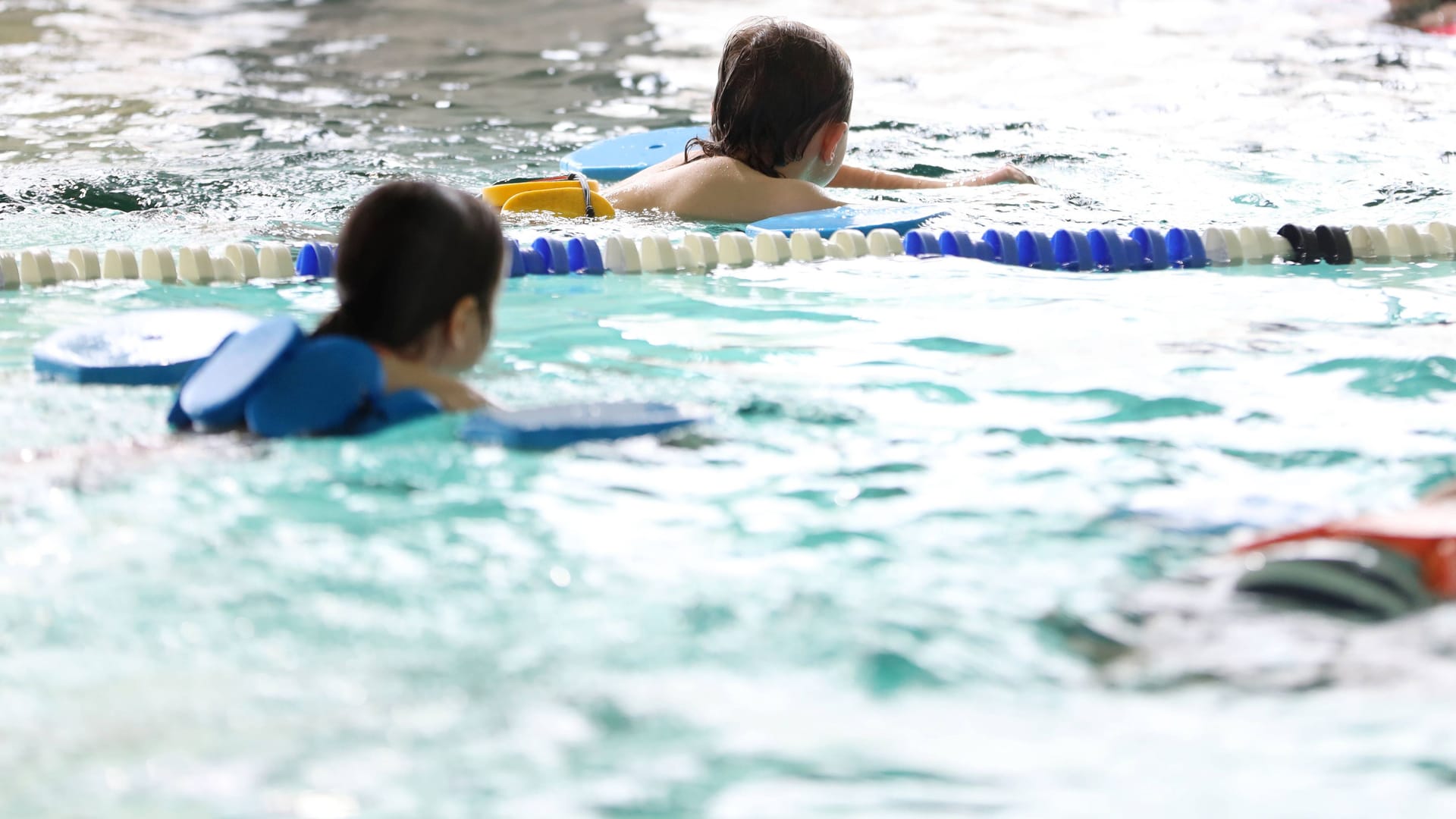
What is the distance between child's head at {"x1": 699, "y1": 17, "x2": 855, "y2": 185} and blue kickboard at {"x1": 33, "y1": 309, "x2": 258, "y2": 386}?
223cm

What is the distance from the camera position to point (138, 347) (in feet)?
10.7

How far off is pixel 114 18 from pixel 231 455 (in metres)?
11.8

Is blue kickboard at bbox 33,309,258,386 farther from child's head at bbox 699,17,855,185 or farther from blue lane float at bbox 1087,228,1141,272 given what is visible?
blue lane float at bbox 1087,228,1141,272

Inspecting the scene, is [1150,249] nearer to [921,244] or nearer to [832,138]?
[921,244]

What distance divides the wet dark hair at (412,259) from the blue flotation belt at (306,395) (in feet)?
0.27

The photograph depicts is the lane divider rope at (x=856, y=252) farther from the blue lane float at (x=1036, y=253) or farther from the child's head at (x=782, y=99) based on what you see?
the child's head at (x=782, y=99)

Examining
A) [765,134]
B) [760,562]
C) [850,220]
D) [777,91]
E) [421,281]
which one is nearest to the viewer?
[760,562]

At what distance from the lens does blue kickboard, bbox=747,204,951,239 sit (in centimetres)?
493

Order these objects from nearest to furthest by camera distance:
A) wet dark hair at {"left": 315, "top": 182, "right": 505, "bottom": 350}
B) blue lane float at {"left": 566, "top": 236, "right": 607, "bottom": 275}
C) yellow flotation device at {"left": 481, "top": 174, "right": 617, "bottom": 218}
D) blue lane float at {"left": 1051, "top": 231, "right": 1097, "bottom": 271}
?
1. wet dark hair at {"left": 315, "top": 182, "right": 505, "bottom": 350}
2. blue lane float at {"left": 566, "top": 236, "right": 607, "bottom": 275}
3. blue lane float at {"left": 1051, "top": 231, "right": 1097, "bottom": 271}
4. yellow flotation device at {"left": 481, "top": 174, "right": 617, "bottom": 218}

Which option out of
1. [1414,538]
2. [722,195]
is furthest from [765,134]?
[1414,538]

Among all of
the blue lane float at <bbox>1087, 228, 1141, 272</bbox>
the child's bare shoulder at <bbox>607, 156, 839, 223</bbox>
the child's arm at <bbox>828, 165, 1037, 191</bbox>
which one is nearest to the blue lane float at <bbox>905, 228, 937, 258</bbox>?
the blue lane float at <bbox>1087, 228, 1141, 272</bbox>

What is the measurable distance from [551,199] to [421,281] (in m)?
2.41

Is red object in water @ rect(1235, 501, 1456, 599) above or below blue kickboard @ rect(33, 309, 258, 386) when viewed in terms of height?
below

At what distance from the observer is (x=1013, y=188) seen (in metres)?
5.85
